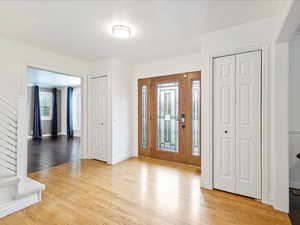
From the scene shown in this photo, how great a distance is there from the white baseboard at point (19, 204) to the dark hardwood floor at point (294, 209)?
3.35 metres

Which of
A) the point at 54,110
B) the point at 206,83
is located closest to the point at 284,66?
the point at 206,83

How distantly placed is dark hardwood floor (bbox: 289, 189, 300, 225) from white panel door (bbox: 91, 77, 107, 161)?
3.60m

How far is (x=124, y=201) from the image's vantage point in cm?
230

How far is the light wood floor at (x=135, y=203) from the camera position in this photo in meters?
1.90

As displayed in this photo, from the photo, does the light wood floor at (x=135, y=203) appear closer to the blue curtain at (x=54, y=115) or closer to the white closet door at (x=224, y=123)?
the white closet door at (x=224, y=123)

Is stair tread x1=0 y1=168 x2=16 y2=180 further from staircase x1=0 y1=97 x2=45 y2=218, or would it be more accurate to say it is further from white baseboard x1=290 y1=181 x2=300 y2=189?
white baseboard x1=290 y1=181 x2=300 y2=189

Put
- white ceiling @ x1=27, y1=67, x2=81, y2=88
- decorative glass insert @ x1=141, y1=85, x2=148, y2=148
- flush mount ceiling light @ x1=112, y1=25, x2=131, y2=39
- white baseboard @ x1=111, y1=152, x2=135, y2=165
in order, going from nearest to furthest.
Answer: flush mount ceiling light @ x1=112, y1=25, x2=131, y2=39 < white baseboard @ x1=111, y1=152, x2=135, y2=165 < decorative glass insert @ x1=141, y1=85, x2=148, y2=148 < white ceiling @ x1=27, y1=67, x2=81, y2=88

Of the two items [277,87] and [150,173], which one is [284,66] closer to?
[277,87]

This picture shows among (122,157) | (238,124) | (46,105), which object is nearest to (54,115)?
(46,105)

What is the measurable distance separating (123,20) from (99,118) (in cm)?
261

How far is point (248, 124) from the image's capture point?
239 cm

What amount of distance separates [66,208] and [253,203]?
2591 mm

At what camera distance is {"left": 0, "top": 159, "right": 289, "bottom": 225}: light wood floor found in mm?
1904

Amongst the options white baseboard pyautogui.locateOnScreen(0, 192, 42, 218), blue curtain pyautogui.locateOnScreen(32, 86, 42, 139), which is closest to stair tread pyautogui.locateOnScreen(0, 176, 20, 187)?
white baseboard pyautogui.locateOnScreen(0, 192, 42, 218)
